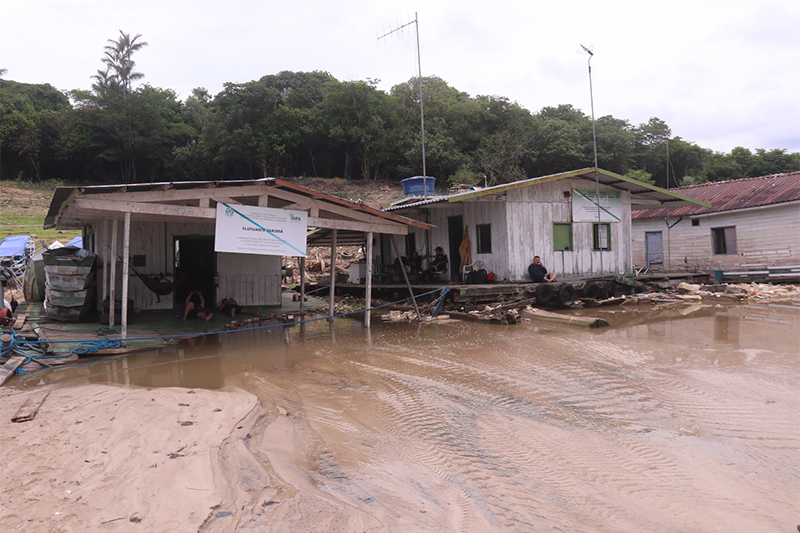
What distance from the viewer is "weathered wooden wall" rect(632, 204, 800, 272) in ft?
62.9

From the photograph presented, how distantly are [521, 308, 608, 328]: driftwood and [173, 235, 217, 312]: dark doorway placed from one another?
8694 millimetres

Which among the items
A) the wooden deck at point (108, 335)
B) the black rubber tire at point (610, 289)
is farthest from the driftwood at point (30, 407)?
the black rubber tire at point (610, 289)

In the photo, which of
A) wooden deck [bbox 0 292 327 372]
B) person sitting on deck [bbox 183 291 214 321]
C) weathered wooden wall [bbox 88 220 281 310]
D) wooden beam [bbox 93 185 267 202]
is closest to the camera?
wooden deck [bbox 0 292 327 372]

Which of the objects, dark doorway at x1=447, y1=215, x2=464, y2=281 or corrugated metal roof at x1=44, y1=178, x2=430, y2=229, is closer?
corrugated metal roof at x1=44, y1=178, x2=430, y2=229

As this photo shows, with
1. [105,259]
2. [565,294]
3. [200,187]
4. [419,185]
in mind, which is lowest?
[565,294]

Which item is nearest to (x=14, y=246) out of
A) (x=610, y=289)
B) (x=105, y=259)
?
(x=105, y=259)

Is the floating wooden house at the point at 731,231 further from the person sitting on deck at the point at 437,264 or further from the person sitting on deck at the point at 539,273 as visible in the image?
the person sitting on deck at the point at 437,264

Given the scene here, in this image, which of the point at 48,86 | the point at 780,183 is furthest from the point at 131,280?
the point at 48,86

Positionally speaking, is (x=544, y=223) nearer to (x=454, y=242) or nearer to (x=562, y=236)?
(x=562, y=236)

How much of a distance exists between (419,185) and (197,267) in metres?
8.58

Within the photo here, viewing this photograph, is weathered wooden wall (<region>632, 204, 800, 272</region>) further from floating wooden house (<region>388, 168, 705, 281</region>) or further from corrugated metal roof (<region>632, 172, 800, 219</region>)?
floating wooden house (<region>388, 168, 705, 281</region>)

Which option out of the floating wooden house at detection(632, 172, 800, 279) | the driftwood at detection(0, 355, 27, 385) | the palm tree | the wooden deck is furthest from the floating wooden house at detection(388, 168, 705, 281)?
the palm tree

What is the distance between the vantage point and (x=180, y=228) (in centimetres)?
1364

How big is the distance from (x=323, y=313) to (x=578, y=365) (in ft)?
27.2
